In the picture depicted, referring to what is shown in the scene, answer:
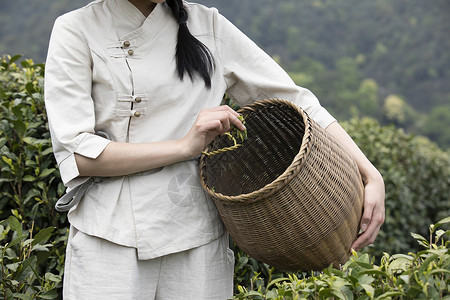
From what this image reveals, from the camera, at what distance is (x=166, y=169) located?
61.9 inches

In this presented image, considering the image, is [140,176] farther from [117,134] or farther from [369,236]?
[369,236]

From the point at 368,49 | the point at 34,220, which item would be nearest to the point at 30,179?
the point at 34,220

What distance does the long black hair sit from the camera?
1580 mm

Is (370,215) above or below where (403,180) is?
above

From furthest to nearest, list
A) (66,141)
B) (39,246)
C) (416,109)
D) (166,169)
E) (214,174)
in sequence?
(416,109)
(39,246)
(214,174)
(166,169)
(66,141)

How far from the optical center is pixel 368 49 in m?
30.0

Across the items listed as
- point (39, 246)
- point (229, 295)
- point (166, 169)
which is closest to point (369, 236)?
point (229, 295)

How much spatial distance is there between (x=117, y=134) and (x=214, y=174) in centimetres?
32

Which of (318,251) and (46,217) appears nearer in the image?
(318,251)

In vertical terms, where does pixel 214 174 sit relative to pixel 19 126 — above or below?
above

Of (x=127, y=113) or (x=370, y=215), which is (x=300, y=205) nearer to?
(x=370, y=215)

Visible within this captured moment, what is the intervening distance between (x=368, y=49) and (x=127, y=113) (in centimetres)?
2985

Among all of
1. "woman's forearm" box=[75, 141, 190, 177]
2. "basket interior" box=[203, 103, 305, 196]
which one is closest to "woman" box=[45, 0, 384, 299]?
"woman's forearm" box=[75, 141, 190, 177]

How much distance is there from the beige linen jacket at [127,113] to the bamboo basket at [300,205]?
0.09 m
